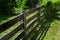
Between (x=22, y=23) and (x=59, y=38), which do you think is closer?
(x=22, y=23)

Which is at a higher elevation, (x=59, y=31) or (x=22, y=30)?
(x=22, y=30)

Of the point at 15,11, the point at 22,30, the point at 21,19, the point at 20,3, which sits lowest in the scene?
the point at 15,11

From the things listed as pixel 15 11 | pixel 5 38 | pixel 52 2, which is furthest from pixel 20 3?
pixel 5 38

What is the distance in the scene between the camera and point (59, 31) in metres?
8.45

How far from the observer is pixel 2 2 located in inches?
644

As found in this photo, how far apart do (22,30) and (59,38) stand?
8.96ft

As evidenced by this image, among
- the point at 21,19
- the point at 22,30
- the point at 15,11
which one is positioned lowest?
the point at 15,11

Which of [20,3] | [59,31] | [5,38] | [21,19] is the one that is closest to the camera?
[5,38]

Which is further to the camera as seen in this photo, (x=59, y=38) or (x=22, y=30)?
(x=59, y=38)

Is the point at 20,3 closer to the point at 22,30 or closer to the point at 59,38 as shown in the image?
the point at 59,38

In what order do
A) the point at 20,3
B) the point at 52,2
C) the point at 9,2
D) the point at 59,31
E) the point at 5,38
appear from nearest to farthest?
the point at 5,38
the point at 59,31
the point at 52,2
the point at 20,3
the point at 9,2

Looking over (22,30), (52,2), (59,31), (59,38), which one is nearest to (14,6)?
(52,2)

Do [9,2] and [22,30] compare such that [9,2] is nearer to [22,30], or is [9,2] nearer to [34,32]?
[34,32]

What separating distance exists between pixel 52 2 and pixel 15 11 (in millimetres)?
5019
